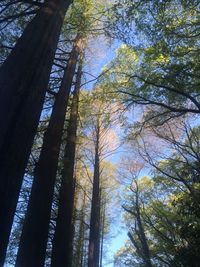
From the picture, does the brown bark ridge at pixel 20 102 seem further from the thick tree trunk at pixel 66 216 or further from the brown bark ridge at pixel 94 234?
the brown bark ridge at pixel 94 234

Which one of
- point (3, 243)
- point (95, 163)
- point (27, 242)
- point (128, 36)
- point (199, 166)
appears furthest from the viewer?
point (95, 163)

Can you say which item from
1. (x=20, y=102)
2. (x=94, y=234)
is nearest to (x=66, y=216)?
(x=20, y=102)

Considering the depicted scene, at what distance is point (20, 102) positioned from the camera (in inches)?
89.5

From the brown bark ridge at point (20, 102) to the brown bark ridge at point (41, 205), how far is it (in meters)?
2.87

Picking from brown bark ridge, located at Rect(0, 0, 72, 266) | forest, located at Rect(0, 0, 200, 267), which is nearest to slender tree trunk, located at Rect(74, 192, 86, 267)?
forest, located at Rect(0, 0, 200, 267)

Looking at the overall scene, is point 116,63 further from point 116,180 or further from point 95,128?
point 116,180

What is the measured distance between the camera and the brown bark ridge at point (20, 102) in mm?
1943

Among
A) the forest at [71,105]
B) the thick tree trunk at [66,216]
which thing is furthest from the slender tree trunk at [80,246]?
the thick tree trunk at [66,216]

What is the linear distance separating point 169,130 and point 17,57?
9905mm

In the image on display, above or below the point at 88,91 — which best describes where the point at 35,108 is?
below

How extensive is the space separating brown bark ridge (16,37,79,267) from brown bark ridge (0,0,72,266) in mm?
2872

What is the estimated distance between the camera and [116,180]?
58.5ft

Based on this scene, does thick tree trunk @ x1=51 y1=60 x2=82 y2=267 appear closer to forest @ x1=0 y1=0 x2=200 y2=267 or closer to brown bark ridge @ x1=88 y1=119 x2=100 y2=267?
forest @ x1=0 y1=0 x2=200 y2=267

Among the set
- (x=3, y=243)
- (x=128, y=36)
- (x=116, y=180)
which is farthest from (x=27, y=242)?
(x=116, y=180)
